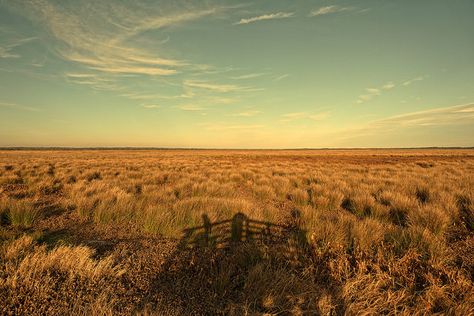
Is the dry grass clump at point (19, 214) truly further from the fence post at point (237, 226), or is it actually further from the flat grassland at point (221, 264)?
the fence post at point (237, 226)

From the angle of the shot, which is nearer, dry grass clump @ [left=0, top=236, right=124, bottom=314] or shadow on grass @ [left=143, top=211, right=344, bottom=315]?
dry grass clump @ [left=0, top=236, right=124, bottom=314]

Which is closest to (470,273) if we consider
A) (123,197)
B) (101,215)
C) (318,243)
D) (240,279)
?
(318,243)

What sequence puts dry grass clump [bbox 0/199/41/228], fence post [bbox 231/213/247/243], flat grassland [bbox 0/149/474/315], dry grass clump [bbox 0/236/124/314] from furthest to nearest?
dry grass clump [bbox 0/199/41/228] < fence post [bbox 231/213/247/243] < flat grassland [bbox 0/149/474/315] < dry grass clump [bbox 0/236/124/314]

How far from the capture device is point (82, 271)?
3.16 m

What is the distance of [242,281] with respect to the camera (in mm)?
3344

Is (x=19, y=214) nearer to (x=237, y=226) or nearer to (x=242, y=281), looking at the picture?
(x=237, y=226)

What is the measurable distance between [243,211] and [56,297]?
14.8ft

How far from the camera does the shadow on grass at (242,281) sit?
2848 millimetres

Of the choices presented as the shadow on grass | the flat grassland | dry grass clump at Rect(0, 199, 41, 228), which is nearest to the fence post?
the flat grassland

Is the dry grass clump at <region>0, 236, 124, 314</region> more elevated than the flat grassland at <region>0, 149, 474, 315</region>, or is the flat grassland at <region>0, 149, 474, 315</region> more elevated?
the dry grass clump at <region>0, 236, 124, 314</region>

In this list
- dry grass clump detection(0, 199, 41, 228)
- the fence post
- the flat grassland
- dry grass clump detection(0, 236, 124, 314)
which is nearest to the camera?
dry grass clump detection(0, 236, 124, 314)

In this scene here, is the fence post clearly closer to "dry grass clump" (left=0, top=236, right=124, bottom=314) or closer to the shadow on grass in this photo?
the shadow on grass

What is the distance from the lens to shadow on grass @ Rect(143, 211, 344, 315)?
9.34ft

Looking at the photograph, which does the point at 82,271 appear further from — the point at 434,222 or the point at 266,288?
the point at 434,222
